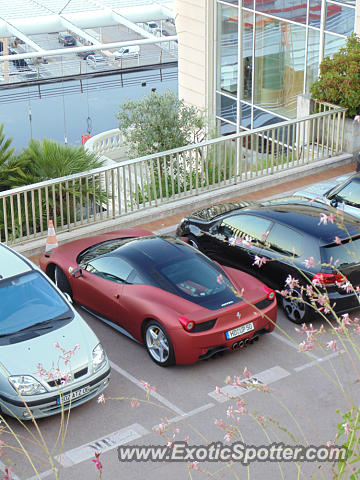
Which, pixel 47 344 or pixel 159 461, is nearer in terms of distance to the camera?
pixel 159 461

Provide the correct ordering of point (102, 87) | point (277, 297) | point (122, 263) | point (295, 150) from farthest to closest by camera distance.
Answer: point (102, 87)
point (295, 150)
point (277, 297)
point (122, 263)

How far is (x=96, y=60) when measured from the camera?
137 feet

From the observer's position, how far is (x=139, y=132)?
1755cm

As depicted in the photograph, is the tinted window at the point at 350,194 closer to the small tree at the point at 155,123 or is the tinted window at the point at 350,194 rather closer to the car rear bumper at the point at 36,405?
the car rear bumper at the point at 36,405

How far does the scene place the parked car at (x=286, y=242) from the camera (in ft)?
32.4

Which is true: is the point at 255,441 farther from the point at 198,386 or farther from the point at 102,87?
the point at 102,87

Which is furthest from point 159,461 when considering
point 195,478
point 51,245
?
point 51,245

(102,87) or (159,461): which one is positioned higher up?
(159,461)

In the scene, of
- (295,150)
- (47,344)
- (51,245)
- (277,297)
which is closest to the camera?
(47,344)

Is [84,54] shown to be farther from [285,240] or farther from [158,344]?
[158,344]

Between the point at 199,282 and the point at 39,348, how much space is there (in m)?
2.11

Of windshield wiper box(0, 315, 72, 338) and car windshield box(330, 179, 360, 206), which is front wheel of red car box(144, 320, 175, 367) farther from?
car windshield box(330, 179, 360, 206)

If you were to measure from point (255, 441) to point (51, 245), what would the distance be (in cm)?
558

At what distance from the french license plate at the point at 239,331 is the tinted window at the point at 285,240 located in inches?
50.0
